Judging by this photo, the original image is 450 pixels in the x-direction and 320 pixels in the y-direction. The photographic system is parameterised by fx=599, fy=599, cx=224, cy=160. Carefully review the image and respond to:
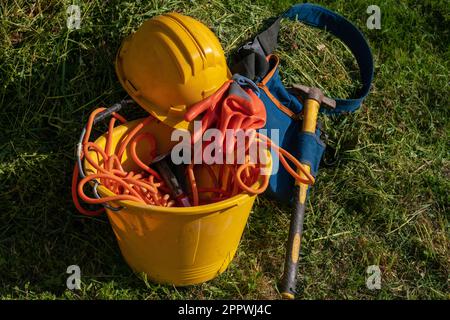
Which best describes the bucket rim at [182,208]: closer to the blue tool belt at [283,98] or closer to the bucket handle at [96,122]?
the bucket handle at [96,122]

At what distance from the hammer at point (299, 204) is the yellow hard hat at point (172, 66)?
0.48 m

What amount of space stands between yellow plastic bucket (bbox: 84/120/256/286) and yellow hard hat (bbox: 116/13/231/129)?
0.14 m

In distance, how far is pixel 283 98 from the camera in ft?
9.61

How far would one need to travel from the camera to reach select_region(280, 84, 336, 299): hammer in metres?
2.50

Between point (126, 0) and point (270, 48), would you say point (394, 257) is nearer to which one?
point (270, 48)

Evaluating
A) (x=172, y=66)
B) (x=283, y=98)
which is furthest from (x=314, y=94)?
(x=172, y=66)

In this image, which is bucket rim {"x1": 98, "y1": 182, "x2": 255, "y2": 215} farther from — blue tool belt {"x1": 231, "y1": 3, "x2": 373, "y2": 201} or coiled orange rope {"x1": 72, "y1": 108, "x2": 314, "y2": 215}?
blue tool belt {"x1": 231, "y1": 3, "x2": 373, "y2": 201}

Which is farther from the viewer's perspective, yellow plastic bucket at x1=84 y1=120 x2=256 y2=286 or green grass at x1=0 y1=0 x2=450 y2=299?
green grass at x1=0 y1=0 x2=450 y2=299

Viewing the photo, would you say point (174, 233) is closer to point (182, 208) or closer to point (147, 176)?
point (182, 208)

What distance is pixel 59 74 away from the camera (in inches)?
110

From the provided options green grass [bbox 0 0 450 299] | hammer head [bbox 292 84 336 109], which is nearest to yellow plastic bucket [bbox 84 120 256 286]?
green grass [bbox 0 0 450 299]

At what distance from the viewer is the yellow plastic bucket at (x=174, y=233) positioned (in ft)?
7.04

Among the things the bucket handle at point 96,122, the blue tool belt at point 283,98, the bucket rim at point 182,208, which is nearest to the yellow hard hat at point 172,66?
the bucket handle at point 96,122
